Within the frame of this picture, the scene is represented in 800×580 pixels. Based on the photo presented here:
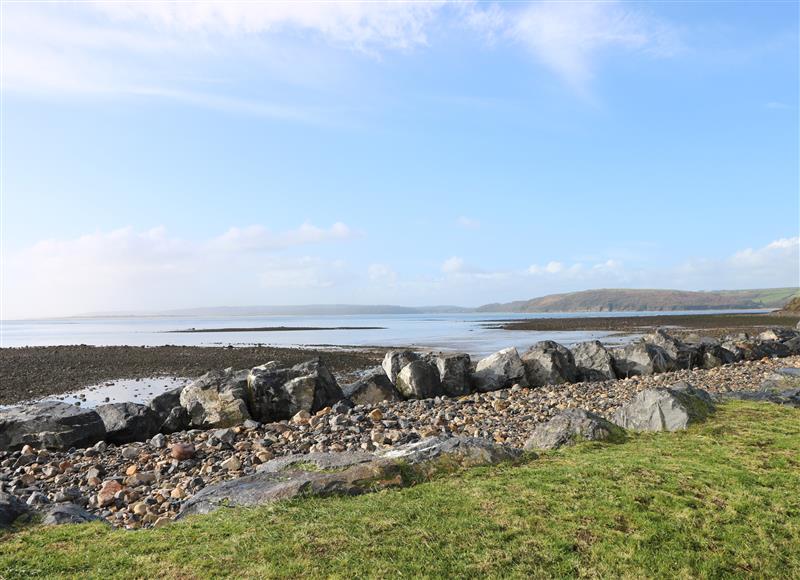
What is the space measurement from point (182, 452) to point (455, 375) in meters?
12.6

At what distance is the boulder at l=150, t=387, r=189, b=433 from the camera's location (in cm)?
1805

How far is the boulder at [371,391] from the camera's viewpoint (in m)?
21.3

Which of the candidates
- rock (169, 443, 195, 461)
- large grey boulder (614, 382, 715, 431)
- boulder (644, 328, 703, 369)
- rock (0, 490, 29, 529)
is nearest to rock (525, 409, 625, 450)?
large grey boulder (614, 382, 715, 431)

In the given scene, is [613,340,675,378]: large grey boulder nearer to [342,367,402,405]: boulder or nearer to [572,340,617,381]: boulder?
[572,340,617,381]: boulder

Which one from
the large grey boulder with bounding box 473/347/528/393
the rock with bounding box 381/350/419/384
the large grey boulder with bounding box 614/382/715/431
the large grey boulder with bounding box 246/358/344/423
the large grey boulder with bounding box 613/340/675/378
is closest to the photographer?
the large grey boulder with bounding box 614/382/715/431

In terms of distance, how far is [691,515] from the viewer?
23.6 ft

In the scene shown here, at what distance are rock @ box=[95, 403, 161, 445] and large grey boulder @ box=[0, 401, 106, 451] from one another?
0.42 metres

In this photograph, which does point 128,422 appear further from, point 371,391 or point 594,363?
point 594,363

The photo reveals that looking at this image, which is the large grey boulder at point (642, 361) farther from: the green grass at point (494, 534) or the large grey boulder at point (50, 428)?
the large grey boulder at point (50, 428)

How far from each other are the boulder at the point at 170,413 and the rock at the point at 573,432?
12.0 meters

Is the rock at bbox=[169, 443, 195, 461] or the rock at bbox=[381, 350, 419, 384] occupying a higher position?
the rock at bbox=[381, 350, 419, 384]

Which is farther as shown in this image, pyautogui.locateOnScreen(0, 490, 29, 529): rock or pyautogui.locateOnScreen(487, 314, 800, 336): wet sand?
pyautogui.locateOnScreen(487, 314, 800, 336): wet sand

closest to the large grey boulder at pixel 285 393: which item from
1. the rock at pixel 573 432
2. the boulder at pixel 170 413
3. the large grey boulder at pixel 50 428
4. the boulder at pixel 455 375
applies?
the boulder at pixel 170 413

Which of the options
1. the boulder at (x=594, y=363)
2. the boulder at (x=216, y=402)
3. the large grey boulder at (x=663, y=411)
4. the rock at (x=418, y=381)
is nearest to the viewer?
the large grey boulder at (x=663, y=411)
